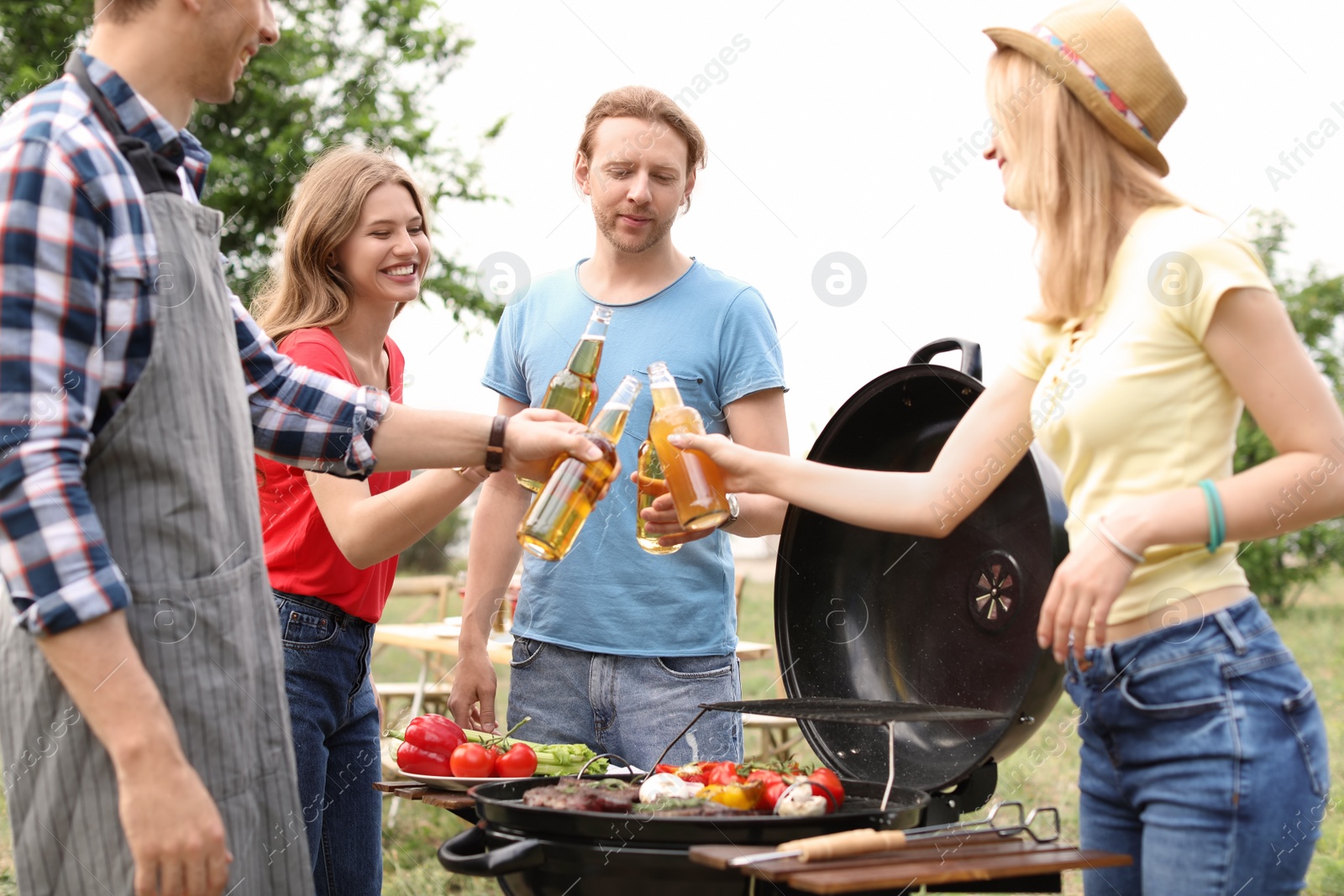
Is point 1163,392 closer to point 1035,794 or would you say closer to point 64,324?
point 64,324

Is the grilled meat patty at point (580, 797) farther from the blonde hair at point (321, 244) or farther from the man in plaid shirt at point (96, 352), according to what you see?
the blonde hair at point (321, 244)

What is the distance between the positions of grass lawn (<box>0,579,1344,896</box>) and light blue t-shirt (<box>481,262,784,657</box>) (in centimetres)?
89

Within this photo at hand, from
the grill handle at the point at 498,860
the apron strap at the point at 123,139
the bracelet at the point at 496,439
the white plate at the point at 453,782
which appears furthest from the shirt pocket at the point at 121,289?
the white plate at the point at 453,782

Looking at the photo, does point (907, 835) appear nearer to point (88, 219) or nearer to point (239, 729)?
point (239, 729)

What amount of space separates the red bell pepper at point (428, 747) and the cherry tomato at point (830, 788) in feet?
2.78

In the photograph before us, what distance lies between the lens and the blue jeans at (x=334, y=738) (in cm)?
264

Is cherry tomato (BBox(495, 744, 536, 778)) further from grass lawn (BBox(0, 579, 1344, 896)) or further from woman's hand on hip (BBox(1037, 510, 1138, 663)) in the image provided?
woman's hand on hip (BBox(1037, 510, 1138, 663))

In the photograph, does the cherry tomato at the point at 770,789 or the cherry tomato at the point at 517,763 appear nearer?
the cherry tomato at the point at 770,789

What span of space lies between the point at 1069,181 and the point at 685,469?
0.94 metres

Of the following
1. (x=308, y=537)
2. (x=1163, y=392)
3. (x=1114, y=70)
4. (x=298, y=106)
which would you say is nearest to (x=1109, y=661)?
(x=1163, y=392)

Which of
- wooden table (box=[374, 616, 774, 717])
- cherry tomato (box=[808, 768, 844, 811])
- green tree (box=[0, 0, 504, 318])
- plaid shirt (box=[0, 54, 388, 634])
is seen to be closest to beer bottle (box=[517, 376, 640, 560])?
cherry tomato (box=[808, 768, 844, 811])

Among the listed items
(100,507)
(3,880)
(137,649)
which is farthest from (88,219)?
(3,880)

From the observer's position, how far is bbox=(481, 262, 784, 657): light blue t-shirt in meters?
2.83

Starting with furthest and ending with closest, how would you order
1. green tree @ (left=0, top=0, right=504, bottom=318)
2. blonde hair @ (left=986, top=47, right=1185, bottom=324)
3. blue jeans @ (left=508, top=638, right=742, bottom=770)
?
green tree @ (left=0, top=0, right=504, bottom=318) < blue jeans @ (left=508, top=638, right=742, bottom=770) < blonde hair @ (left=986, top=47, right=1185, bottom=324)
